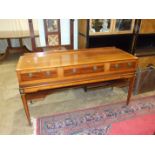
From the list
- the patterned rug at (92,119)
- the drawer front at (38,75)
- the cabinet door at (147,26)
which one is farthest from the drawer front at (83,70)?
the cabinet door at (147,26)

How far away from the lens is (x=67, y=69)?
5.03 ft

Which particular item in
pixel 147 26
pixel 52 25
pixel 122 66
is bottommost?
pixel 122 66

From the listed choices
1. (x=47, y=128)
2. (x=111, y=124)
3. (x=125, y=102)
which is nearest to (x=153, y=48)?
(x=125, y=102)

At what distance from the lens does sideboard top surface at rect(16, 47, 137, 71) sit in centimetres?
153

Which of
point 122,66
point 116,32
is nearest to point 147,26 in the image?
point 116,32

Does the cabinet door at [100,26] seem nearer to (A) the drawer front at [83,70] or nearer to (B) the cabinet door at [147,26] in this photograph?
(B) the cabinet door at [147,26]

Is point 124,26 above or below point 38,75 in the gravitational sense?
above

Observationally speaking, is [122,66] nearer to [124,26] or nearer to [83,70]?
[83,70]

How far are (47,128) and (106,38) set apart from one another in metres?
A: 1.82

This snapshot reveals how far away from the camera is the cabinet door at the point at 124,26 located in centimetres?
238

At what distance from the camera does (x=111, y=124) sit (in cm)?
181

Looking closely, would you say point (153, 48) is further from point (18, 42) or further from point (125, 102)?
point (18, 42)

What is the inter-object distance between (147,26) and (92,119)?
185cm
